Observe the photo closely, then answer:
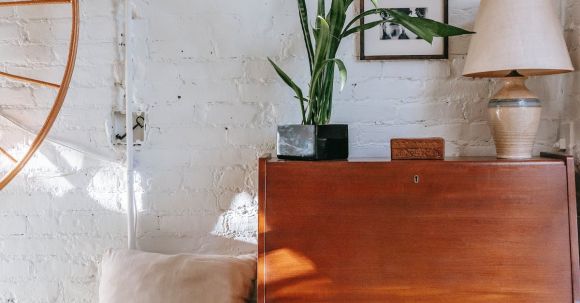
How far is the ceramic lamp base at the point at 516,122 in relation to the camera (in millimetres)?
1229

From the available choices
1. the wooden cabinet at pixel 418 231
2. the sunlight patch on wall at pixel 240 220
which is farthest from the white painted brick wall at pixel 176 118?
the wooden cabinet at pixel 418 231

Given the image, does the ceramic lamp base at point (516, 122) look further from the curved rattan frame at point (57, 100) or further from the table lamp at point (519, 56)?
the curved rattan frame at point (57, 100)

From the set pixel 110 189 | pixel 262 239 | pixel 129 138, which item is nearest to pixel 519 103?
pixel 262 239

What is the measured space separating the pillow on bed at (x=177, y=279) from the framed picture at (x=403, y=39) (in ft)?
2.76

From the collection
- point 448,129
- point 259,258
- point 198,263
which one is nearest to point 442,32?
point 448,129

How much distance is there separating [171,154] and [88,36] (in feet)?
1.76

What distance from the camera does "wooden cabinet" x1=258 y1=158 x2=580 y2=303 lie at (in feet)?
3.76

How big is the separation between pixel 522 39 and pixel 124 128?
1348 mm

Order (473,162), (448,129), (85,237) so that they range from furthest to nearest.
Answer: (85,237) < (448,129) < (473,162)

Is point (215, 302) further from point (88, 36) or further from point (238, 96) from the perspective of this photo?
point (88, 36)

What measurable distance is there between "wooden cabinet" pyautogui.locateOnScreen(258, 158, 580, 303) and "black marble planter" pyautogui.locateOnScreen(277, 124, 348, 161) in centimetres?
6

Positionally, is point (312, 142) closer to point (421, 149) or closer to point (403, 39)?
point (421, 149)

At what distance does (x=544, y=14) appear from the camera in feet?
4.06

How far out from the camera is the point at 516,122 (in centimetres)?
123
